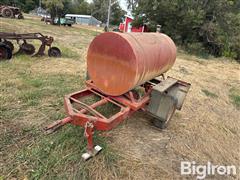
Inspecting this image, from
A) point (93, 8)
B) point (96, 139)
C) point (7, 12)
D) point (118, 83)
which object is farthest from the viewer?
point (93, 8)

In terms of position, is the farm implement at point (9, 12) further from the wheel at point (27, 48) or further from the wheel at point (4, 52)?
the wheel at point (4, 52)

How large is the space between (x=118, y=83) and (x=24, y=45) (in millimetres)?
5024

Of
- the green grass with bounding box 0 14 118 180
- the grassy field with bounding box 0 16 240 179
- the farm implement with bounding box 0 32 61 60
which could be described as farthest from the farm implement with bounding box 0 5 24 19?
the green grass with bounding box 0 14 118 180

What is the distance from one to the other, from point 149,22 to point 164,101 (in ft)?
44.8

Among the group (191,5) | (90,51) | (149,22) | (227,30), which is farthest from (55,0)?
(90,51)

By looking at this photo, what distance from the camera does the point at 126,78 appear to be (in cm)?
312

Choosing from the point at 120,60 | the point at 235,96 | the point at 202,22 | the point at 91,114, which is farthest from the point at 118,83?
the point at 202,22

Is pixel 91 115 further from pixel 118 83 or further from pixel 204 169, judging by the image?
pixel 204 169

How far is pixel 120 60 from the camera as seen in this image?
3100 millimetres

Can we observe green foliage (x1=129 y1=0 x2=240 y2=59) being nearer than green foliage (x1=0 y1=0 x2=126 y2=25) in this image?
Yes

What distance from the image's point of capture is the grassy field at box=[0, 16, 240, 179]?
2572 millimetres

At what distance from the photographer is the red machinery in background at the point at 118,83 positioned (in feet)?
9.11

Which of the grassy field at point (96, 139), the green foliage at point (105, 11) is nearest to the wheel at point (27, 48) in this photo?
the grassy field at point (96, 139)

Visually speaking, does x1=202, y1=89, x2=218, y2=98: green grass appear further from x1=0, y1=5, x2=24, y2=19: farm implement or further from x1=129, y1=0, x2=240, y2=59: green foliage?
x1=0, y1=5, x2=24, y2=19: farm implement
